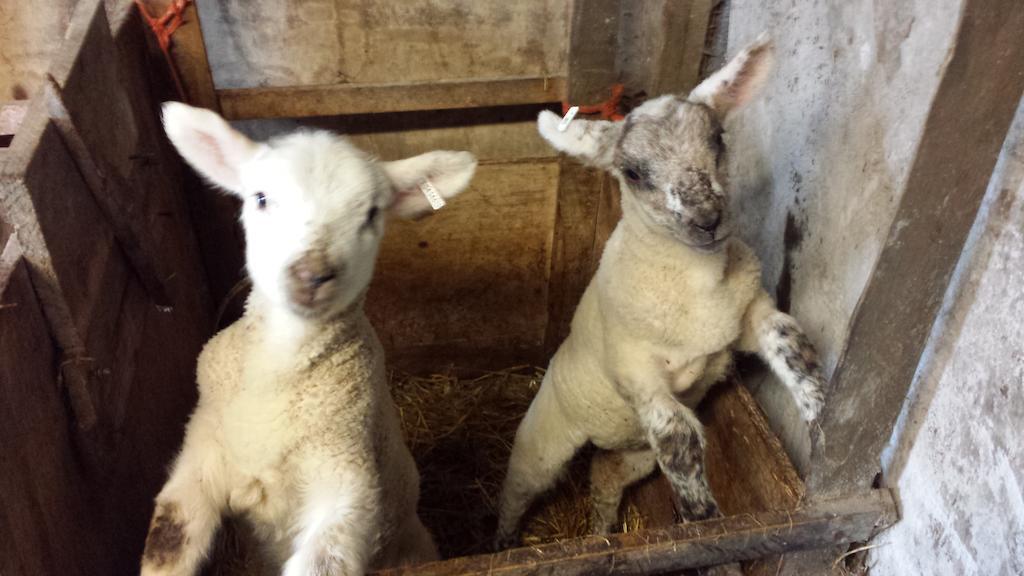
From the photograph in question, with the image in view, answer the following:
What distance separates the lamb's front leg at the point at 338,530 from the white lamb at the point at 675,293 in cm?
98

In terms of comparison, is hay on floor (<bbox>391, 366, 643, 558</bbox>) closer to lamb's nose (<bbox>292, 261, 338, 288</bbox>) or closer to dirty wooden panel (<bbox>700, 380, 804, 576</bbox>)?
dirty wooden panel (<bbox>700, 380, 804, 576</bbox>)

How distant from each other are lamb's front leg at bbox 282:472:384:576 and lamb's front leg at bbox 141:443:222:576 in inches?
9.5

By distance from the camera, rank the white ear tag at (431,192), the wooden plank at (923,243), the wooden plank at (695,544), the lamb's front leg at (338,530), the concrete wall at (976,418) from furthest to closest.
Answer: the white ear tag at (431,192) < the wooden plank at (695,544) < the lamb's front leg at (338,530) < the concrete wall at (976,418) < the wooden plank at (923,243)

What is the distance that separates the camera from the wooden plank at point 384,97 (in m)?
3.13

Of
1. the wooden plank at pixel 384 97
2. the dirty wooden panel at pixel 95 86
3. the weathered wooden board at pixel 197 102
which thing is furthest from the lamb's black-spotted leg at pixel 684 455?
the dirty wooden panel at pixel 95 86

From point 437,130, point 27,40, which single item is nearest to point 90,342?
point 27,40

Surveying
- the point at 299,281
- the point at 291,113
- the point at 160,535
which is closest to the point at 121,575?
the point at 160,535

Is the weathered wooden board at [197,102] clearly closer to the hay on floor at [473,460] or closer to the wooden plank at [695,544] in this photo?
the hay on floor at [473,460]

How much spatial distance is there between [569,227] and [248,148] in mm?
2035

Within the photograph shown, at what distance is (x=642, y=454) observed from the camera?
3.18m

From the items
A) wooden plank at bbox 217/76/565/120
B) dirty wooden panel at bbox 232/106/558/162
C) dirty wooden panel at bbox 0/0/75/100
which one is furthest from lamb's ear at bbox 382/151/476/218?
dirty wooden panel at bbox 0/0/75/100

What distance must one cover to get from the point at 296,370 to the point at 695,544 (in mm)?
1233

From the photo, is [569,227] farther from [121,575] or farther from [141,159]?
[121,575]

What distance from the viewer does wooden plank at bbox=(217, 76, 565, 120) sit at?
123 inches
